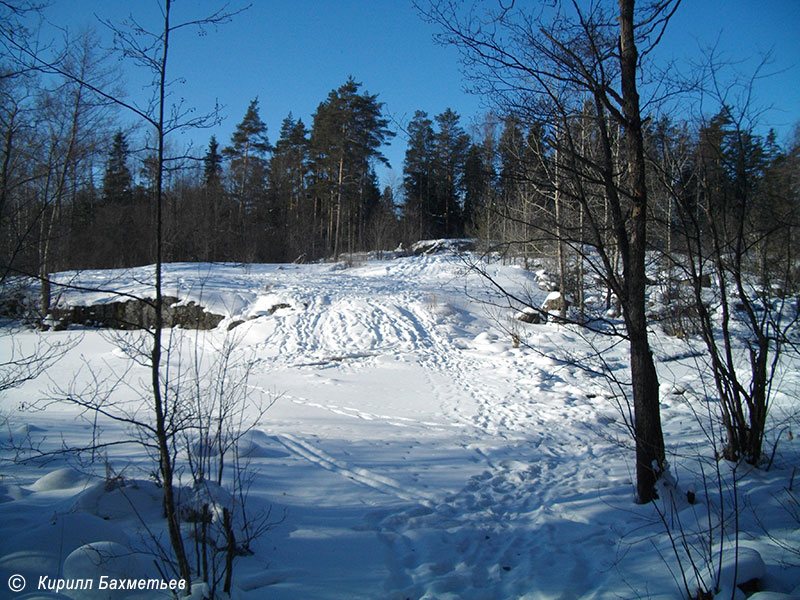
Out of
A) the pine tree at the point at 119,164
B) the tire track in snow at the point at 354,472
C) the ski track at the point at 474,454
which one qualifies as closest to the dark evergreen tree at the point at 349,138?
the ski track at the point at 474,454

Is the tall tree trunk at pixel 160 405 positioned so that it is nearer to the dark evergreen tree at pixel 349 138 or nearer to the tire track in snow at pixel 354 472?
the tire track in snow at pixel 354 472

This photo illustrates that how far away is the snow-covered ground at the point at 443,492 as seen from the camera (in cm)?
283

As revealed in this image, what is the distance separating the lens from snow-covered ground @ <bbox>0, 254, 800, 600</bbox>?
283cm

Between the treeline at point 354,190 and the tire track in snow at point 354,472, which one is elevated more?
the treeline at point 354,190

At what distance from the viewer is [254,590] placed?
2656 millimetres

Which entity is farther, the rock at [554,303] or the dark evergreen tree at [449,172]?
the rock at [554,303]

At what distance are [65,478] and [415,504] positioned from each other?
339 cm

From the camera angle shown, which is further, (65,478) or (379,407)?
(379,407)

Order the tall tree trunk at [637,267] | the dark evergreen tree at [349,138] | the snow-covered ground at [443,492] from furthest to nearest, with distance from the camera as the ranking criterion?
the dark evergreen tree at [349,138] < the tall tree trunk at [637,267] < the snow-covered ground at [443,492]

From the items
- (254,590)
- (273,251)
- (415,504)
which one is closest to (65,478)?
(254,590)

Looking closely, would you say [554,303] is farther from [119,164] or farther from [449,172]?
[119,164]

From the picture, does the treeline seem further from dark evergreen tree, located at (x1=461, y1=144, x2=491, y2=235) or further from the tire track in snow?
the tire track in snow

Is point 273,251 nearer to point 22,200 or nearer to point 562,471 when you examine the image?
point 22,200

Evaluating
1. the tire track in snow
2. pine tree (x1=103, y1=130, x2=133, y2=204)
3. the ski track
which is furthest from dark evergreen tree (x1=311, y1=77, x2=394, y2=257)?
the tire track in snow
